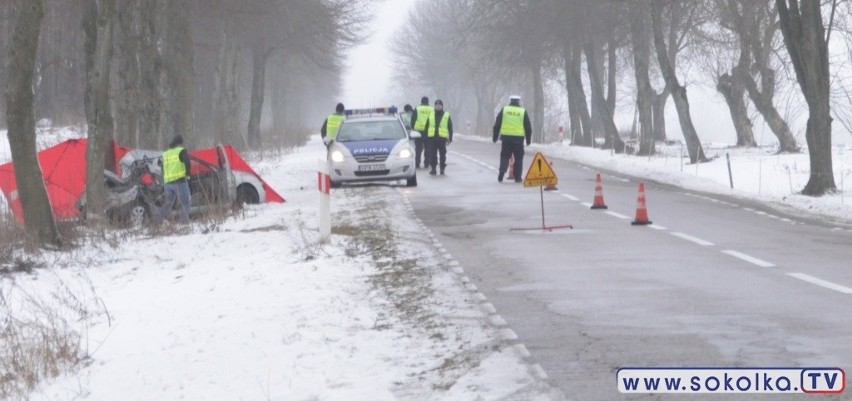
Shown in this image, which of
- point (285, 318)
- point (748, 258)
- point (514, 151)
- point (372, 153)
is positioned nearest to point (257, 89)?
point (372, 153)

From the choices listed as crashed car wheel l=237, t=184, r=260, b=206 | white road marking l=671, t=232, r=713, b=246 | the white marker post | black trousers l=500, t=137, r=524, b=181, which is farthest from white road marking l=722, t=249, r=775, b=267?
black trousers l=500, t=137, r=524, b=181

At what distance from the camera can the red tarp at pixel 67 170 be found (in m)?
24.4

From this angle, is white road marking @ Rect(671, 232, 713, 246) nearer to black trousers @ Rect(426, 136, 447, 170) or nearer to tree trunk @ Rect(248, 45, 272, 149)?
black trousers @ Rect(426, 136, 447, 170)

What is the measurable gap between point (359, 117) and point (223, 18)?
6690 millimetres

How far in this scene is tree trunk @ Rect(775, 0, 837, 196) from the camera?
25.4 meters

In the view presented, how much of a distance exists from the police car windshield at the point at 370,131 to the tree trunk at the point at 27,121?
9.41 metres

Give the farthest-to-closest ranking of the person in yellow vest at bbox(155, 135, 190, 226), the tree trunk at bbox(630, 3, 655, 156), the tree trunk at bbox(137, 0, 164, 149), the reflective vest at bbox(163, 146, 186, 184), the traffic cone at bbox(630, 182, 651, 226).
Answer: the tree trunk at bbox(630, 3, 655, 156) < the tree trunk at bbox(137, 0, 164, 149) < the reflective vest at bbox(163, 146, 186, 184) < the person in yellow vest at bbox(155, 135, 190, 226) < the traffic cone at bbox(630, 182, 651, 226)

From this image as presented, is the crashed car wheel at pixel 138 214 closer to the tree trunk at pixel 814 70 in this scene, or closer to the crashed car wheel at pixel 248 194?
the crashed car wheel at pixel 248 194

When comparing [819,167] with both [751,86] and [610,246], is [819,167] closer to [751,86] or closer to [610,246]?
[610,246]

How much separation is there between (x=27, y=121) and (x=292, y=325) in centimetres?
1027

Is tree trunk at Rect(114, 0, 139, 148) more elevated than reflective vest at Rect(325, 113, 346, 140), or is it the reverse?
tree trunk at Rect(114, 0, 139, 148)

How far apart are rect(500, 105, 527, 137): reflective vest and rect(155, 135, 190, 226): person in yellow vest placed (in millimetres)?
7783

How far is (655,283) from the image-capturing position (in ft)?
39.3

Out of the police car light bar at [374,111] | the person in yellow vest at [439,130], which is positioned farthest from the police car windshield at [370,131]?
the person in yellow vest at [439,130]
